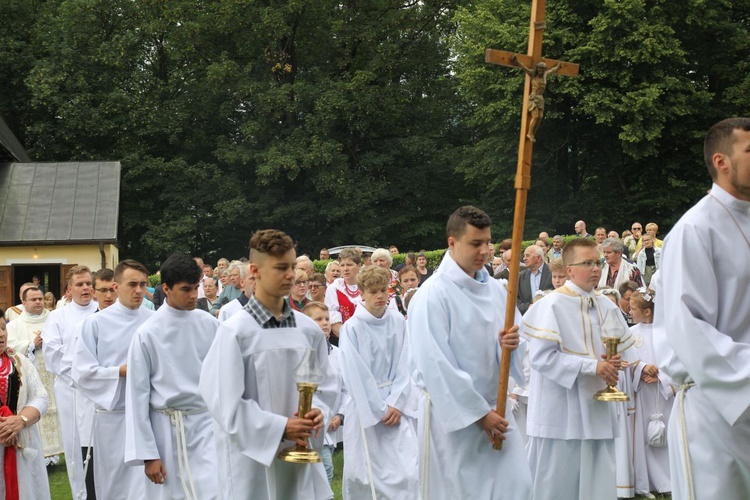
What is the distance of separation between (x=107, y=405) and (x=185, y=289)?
138 cm

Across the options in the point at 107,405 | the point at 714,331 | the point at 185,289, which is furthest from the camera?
the point at 107,405

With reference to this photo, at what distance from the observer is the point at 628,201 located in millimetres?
38500

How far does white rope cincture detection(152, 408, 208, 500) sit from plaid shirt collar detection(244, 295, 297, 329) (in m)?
2.09

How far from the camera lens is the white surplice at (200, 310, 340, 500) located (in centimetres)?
519

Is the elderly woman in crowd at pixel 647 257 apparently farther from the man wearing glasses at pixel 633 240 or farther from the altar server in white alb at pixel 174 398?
the altar server in white alb at pixel 174 398

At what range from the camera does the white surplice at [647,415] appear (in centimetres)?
998

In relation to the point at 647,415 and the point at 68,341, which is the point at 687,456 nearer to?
the point at 647,415

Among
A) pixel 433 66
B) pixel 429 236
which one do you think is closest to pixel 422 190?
pixel 429 236

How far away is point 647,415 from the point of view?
1028 centimetres

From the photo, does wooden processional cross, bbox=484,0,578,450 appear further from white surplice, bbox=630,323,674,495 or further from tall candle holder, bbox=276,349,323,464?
white surplice, bbox=630,323,674,495

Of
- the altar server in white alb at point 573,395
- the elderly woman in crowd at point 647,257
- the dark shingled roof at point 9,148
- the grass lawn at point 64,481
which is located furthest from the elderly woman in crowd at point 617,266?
the dark shingled roof at point 9,148

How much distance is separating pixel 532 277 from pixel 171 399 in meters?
7.36

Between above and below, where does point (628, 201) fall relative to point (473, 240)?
above

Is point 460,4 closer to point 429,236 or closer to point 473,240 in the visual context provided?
point 429,236
